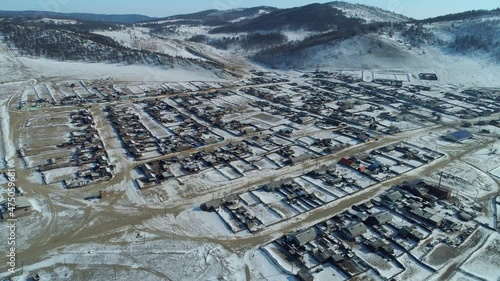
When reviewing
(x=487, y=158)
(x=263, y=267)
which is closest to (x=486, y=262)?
(x=263, y=267)

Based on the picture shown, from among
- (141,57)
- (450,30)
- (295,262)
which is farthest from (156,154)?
(450,30)

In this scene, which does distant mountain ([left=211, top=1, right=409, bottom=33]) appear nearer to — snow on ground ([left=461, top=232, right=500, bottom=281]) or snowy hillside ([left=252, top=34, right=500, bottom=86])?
snowy hillside ([left=252, top=34, right=500, bottom=86])

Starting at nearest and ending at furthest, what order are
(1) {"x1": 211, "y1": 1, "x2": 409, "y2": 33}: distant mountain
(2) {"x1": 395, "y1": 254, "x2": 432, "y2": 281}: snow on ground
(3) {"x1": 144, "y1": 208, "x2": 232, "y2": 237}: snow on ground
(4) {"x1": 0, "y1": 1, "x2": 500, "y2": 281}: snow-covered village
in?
(2) {"x1": 395, "y1": 254, "x2": 432, "y2": 281}: snow on ground
(4) {"x1": 0, "y1": 1, "x2": 500, "y2": 281}: snow-covered village
(3) {"x1": 144, "y1": 208, "x2": 232, "y2": 237}: snow on ground
(1) {"x1": 211, "y1": 1, "x2": 409, "y2": 33}: distant mountain

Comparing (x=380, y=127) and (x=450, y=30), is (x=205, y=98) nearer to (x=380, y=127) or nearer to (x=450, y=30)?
(x=380, y=127)

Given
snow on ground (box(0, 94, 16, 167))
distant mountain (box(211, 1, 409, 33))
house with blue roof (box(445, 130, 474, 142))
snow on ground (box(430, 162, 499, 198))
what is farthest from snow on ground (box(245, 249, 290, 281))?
distant mountain (box(211, 1, 409, 33))

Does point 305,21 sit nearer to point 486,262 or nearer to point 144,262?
point 486,262

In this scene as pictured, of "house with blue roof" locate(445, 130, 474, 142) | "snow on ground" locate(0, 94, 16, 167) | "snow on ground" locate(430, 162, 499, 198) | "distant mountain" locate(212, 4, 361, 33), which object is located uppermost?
"distant mountain" locate(212, 4, 361, 33)

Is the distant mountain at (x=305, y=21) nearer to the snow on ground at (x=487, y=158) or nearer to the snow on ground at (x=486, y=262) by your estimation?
the snow on ground at (x=487, y=158)
